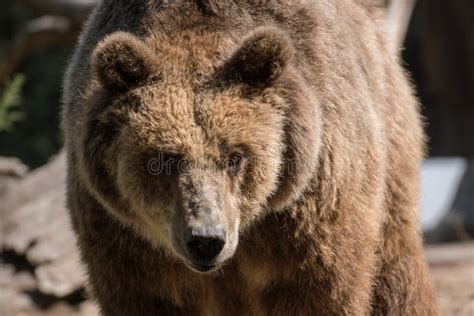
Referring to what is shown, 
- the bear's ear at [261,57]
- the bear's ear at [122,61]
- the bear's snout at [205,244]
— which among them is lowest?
the bear's snout at [205,244]

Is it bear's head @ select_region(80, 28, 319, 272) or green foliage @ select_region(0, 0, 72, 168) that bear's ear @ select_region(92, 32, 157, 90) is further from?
green foliage @ select_region(0, 0, 72, 168)

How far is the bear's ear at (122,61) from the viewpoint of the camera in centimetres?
426

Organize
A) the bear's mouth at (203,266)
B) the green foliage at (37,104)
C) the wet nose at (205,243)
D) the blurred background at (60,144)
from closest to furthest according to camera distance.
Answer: the wet nose at (205,243), the bear's mouth at (203,266), the blurred background at (60,144), the green foliage at (37,104)

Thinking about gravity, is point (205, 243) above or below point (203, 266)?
above

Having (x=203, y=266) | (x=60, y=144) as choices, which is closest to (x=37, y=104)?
(x=60, y=144)

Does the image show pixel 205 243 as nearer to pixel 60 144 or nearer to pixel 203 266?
pixel 203 266

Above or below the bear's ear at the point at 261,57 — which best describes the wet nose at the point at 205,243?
below

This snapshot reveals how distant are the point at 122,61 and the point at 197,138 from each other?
0.49 metres

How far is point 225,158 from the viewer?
430 centimetres

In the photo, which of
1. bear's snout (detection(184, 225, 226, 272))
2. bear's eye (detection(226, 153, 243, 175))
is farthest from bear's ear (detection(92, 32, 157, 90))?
bear's snout (detection(184, 225, 226, 272))

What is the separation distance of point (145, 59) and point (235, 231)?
34.6 inches

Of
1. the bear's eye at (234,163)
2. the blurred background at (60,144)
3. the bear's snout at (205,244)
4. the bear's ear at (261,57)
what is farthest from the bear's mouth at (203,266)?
the blurred background at (60,144)

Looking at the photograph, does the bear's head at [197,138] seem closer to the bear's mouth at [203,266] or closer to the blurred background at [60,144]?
the bear's mouth at [203,266]

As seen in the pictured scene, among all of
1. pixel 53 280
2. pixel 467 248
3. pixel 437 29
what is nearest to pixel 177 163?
pixel 53 280
